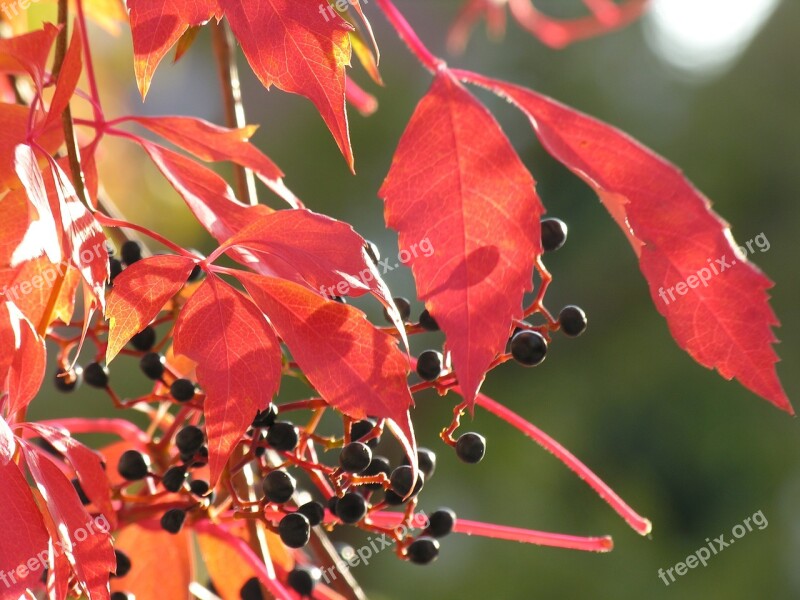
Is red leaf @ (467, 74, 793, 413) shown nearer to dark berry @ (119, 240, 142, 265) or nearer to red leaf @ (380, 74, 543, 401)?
red leaf @ (380, 74, 543, 401)

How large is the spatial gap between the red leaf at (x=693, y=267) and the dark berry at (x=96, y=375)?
22 cm

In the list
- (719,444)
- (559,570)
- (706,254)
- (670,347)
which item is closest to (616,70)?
(670,347)

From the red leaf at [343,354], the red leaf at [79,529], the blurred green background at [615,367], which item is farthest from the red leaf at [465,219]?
the blurred green background at [615,367]

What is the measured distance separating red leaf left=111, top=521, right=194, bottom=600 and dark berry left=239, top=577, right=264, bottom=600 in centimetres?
3

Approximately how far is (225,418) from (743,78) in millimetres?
2722

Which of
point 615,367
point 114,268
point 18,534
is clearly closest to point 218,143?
point 114,268

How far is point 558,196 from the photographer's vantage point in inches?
105

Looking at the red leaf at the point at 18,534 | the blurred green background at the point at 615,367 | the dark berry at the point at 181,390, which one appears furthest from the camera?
the blurred green background at the point at 615,367

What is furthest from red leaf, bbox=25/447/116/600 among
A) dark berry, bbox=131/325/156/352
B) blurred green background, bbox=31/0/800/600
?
blurred green background, bbox=31/0/800/600

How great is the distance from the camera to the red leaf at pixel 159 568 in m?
0.42

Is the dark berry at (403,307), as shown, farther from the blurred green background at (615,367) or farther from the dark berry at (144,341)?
the blurred green background at (615,367)

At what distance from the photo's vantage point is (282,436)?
33 cm

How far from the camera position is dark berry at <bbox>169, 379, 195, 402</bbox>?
1.14 feet

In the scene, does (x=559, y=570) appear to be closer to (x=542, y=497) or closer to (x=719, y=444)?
(x=542, y=497)
